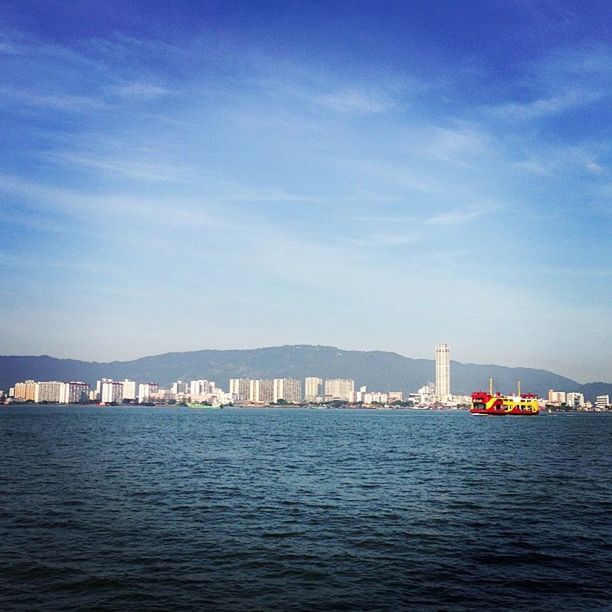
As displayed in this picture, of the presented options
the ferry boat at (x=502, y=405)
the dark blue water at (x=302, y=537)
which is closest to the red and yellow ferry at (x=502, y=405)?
the ferry boat at (x=502, y=405)

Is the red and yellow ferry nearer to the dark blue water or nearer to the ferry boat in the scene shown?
the ferry boat

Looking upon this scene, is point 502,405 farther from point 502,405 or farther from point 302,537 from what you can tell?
point 302,537

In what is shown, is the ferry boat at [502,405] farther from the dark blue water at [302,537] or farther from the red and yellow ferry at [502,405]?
the dark blue water at [302,537]

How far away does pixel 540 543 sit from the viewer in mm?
25188

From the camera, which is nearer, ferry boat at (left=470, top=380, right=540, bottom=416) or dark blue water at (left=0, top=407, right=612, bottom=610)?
dark blue water at (left=0, top=407, right=612, bottom=610)

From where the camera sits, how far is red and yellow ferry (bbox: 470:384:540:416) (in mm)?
189375

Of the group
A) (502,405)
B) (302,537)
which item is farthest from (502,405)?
(302,537)

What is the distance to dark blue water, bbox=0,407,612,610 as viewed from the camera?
18.4 m

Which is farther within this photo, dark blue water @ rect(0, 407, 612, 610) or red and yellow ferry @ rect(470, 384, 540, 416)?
red and yellow ferry @ rect(470, 384, 540, 416)

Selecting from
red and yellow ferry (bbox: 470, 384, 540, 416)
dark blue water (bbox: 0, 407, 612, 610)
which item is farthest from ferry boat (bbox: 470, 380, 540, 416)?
dark blue water (bbox: 0, 407, 612, 610)

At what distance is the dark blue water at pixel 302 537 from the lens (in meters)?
18.4

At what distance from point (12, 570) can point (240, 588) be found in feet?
27.6

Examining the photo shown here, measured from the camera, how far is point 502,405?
18962 cm

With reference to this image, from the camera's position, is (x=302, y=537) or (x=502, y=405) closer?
(x=302, y=537)
